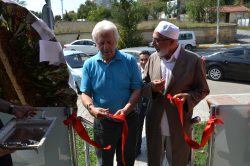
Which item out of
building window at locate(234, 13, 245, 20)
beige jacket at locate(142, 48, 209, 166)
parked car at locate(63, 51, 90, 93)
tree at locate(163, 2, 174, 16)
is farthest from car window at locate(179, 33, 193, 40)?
building window at locate(234, 13, 245, 20)

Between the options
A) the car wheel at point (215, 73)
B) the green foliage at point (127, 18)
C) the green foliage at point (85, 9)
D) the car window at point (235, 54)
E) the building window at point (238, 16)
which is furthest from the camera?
the green foliage at point (85, 9)

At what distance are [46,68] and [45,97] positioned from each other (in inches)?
14.7

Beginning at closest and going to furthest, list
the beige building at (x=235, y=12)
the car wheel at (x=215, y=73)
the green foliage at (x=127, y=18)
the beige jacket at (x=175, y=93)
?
the beige jacket at (x=175, y=93)
the car wheel at (x=215, y=73)
the green foliage at (x=127, y=18)
the beige building at (x=235, y=12)

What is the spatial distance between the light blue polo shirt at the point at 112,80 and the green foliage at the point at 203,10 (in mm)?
31448

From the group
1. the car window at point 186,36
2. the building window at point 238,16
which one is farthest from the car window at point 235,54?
the building window at point 238,16

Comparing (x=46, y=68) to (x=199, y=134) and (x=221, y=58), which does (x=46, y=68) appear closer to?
(x=199, y=134)

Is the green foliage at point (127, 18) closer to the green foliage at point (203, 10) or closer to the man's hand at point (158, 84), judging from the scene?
the green foliage at point (203, 10)

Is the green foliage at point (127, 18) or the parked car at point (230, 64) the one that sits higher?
the green foliage at point (127, 18)

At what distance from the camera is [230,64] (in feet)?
32.9

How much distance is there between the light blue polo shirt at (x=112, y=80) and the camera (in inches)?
97.4

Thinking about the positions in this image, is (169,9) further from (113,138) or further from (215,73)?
(113,138)

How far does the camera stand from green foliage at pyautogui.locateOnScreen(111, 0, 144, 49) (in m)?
18.0

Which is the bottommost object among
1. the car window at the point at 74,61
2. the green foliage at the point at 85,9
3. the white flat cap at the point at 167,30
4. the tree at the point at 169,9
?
the car window at the point at 74,61

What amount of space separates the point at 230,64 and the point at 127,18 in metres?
10.9
